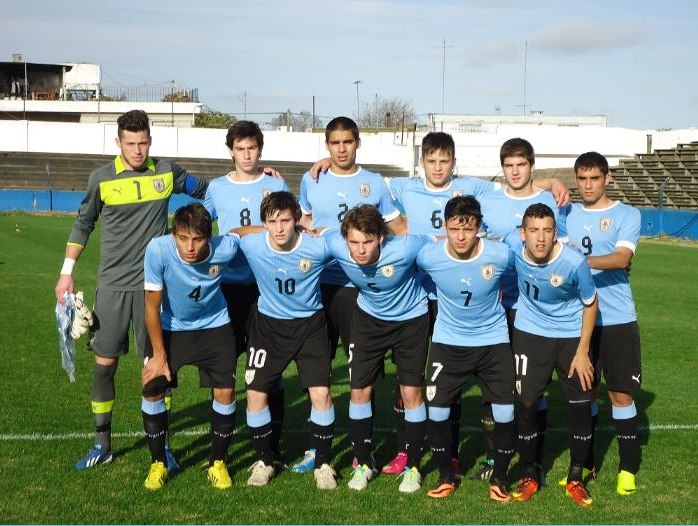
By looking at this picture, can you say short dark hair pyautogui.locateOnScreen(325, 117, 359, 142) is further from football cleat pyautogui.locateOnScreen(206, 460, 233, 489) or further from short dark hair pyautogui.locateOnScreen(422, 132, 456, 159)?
football cleat pyautogui.locateOnScreen(206, 460, 233, 489)

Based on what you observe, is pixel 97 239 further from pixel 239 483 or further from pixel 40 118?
pixel 40 118

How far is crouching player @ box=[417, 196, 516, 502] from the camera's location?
5652mm

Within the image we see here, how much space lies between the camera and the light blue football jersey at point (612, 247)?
6004 mm

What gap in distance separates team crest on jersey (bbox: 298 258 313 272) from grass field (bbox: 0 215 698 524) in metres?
1.44

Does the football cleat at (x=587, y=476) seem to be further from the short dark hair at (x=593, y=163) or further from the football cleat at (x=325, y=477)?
the short dark hair at (x=593, y=163)

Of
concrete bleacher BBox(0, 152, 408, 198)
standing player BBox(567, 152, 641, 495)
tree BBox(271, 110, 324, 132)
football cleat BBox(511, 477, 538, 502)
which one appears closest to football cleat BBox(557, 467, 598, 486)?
standing player BBox(567, 152, 641, 495)

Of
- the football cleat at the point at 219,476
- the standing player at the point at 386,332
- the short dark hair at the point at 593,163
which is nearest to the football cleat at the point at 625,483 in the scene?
the standing player at the point at 386,332

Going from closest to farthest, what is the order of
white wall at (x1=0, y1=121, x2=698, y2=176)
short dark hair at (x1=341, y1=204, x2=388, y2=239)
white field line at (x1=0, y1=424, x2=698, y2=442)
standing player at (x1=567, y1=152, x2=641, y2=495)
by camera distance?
short dark hair at (x1=341, y1=204, x2=388, y2=239), standing player at (x1=567, y1=152, x2=641, y2=495), white field line at (x1=0, y1=424, x2=698, y2=442), white wall at (x1=0, y1=121, x2=698, y2=176)

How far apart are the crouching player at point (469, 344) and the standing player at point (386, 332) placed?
0.15 meters

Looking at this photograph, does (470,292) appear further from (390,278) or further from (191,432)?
(191,432)

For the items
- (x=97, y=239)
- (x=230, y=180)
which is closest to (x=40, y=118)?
(x=97, y=239)

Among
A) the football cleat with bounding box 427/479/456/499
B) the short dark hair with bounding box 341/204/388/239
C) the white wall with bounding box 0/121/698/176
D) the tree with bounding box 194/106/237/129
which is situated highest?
the tree with bounding box 194/106/237/129

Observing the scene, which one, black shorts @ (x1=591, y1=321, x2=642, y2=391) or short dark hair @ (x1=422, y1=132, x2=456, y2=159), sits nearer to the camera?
black shorts @ (x1=591, y1=321, x2=642, y2=391)

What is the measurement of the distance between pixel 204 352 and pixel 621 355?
111 inches
